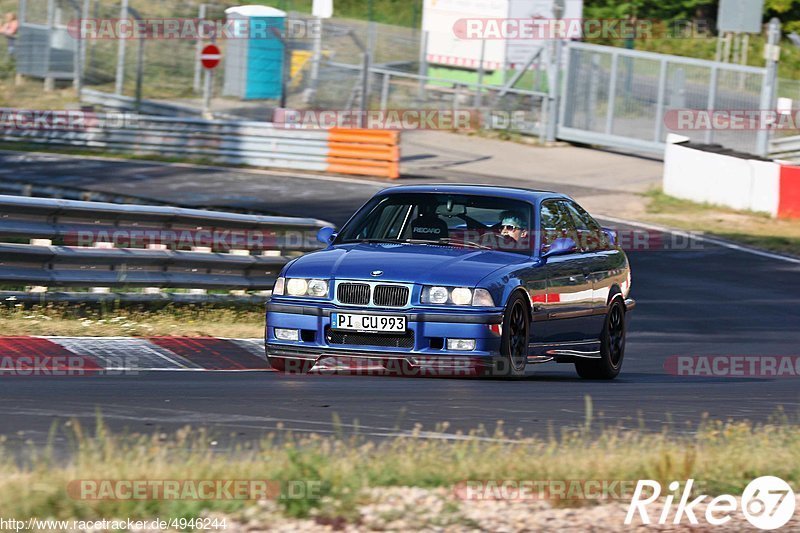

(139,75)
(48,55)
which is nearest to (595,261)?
(139,75)

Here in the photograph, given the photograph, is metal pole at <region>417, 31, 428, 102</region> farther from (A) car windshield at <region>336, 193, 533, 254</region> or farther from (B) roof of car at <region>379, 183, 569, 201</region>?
(A) car windshield at <region>336, 193, 533, 254</region>

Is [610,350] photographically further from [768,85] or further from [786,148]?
[786,148]

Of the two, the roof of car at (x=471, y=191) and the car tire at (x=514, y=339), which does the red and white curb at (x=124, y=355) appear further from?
the car tire at (x=514, y=339)

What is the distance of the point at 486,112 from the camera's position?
36.3m

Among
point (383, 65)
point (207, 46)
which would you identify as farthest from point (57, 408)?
point (383, 65)

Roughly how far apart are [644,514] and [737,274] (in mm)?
14598

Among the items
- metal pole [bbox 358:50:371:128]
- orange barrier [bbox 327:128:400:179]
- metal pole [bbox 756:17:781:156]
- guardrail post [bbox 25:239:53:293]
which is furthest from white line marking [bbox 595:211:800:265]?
guardrail post [bbox 25:239:53:293]

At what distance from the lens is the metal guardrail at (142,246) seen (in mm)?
11633

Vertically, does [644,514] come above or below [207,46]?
below

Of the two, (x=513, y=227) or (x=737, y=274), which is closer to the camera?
(x=513, y=227)

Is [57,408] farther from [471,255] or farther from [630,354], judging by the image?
[630,354]

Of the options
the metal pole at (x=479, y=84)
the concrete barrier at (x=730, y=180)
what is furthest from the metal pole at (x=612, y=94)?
the concrete barrier at (x=730, y=180)

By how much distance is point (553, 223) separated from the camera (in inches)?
418

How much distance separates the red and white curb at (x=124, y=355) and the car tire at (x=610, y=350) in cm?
259
